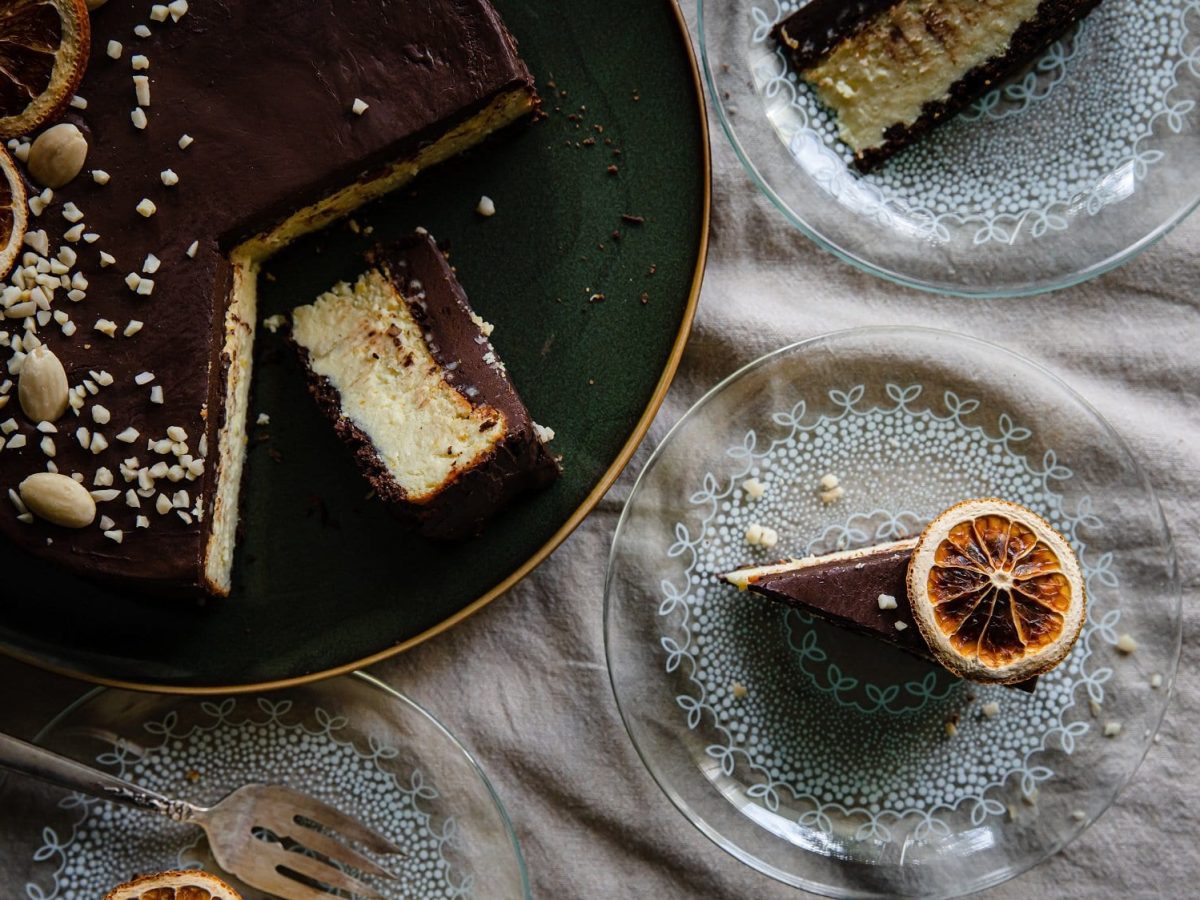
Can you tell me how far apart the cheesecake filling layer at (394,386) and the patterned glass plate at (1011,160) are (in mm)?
1106

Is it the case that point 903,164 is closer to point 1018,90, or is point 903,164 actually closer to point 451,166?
point 1018,90

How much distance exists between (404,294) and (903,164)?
5.19 ft

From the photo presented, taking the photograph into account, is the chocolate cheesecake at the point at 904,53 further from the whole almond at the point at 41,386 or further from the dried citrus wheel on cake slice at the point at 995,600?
the whole almond at the point at 41,386

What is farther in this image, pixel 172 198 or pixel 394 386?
pixel 394 386

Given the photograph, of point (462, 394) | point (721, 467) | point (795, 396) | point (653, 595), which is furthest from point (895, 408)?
point (462, 394)

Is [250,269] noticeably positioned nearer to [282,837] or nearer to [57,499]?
[57,499]

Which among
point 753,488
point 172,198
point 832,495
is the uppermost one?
point 172,198

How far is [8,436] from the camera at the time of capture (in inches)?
115

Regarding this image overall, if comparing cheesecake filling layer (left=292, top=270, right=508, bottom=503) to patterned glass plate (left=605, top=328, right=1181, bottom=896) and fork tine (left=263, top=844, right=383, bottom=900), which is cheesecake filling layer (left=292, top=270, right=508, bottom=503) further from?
fork tine (left=263, top=844, right=383, bottom=900)

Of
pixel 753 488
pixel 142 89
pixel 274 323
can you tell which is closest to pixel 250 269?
pixel 274 323

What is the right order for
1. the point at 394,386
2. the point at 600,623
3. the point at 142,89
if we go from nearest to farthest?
1. the point at 142,89
2. the point at 394,386
3. the point at 600,623

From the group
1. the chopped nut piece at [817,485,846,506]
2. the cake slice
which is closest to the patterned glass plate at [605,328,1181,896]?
the chopped nut piece at [817,485,846,506]

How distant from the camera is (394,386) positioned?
321cm

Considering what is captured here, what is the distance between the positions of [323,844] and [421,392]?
143 centimetres
